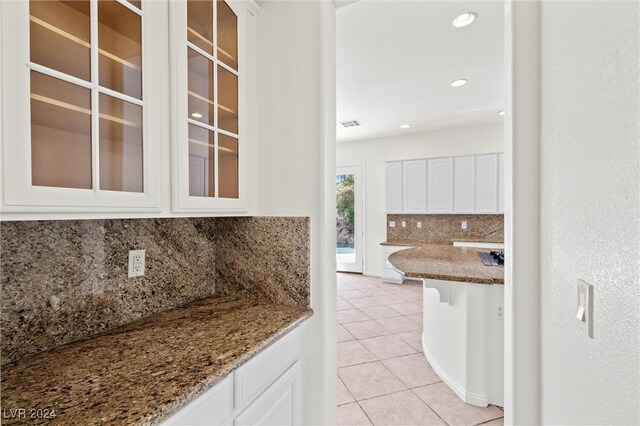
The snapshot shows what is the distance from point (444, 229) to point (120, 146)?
528 cm

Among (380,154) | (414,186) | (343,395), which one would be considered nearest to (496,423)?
(343,395)

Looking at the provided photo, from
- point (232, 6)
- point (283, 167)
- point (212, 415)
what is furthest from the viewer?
point (283, 167)

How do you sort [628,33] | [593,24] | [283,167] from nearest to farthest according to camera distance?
[628,33] → [593,24] → [283,167]

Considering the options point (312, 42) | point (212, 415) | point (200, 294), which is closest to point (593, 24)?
point (312, 42)

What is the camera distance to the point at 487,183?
4.73 m

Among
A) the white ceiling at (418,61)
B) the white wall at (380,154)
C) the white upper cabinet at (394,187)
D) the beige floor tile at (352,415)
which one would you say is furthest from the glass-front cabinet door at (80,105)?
the white wall at (380,154)

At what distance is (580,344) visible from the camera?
2.39ft

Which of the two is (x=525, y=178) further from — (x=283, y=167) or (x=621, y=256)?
(x=283, y=167)

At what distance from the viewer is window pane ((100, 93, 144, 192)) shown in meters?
0.94

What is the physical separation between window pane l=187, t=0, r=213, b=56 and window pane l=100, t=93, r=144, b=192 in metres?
0.46

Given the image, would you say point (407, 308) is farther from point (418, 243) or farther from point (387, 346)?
point (418, 243)

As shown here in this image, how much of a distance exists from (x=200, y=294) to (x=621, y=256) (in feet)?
5.66

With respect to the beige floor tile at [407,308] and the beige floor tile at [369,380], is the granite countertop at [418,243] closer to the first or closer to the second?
the beige floor tile at [407,308]

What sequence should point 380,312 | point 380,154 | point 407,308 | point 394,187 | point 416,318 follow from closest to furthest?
point 416,318
point 380,312
point 407,308
point 394,187
point 380,154
